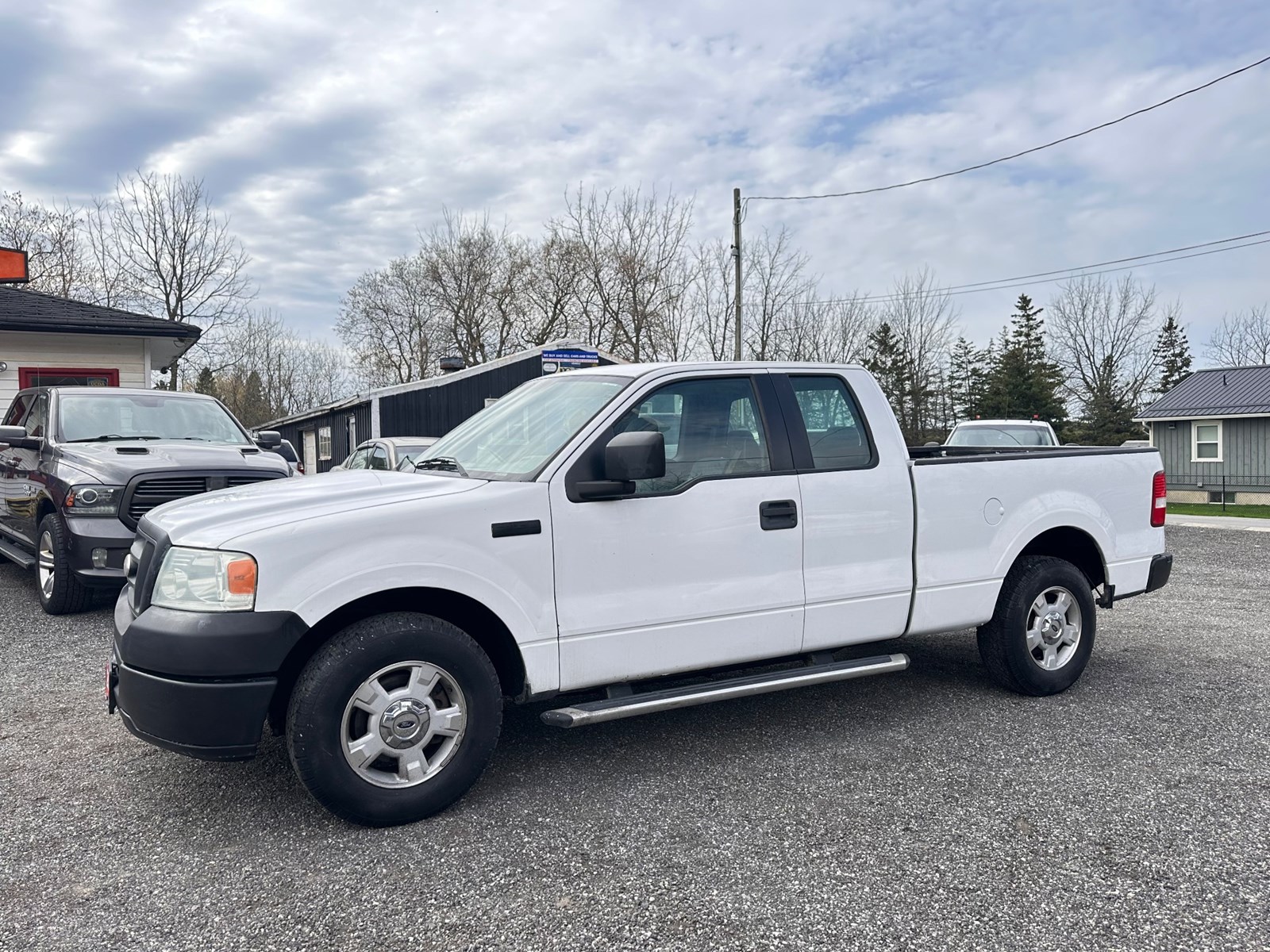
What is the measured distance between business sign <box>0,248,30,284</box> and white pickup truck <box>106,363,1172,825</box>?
43.4 ft

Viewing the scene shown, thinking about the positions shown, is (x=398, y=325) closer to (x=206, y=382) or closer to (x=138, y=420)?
(x=206, y=382)

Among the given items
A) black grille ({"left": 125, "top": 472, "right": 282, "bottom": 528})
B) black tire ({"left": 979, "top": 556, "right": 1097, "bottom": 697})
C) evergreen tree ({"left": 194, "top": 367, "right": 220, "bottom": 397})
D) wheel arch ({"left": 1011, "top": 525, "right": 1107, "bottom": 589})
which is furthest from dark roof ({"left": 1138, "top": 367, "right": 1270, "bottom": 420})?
evergreen tree ({"left": 194, "top": 367, "right": 220, "bottom": 397})

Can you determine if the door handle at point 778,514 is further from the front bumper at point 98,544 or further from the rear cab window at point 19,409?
the rear cab window at point 19,409

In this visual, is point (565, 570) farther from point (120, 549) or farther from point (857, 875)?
point (120, 549)

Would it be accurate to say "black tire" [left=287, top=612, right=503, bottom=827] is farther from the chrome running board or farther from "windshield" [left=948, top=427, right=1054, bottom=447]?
"windshield" [left=948, top=427, right=1054, bottom=447]

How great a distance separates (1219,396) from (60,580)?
109ft

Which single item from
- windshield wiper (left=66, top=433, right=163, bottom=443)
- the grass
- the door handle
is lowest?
the grass

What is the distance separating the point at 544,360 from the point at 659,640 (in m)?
9.99

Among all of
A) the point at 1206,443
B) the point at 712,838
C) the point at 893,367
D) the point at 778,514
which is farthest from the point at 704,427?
the point at 893,367

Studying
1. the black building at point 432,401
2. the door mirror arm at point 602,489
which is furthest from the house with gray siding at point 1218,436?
the door mirror arm at point 602,489

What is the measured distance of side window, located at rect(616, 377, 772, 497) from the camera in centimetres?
411

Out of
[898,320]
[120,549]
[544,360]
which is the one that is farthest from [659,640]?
[898,320]

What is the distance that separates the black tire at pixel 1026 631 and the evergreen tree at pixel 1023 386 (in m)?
41.9

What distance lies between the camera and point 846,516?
14.5ft
